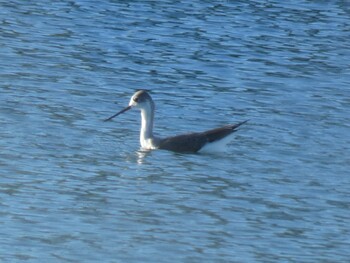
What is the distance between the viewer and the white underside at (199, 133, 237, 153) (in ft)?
56.4

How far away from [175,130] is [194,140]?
3.89 feet

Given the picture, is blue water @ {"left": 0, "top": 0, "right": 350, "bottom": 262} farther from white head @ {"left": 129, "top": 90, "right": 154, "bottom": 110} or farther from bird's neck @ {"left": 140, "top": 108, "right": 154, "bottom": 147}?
white head @ {"left": 129, "top": 90, "right": 154, "bottom": 110}

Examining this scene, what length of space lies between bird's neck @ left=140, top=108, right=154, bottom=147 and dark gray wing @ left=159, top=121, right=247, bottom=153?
28 centimetres

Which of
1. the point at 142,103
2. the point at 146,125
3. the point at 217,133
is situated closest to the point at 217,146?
the point at 217,133

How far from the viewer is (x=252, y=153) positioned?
17.2m

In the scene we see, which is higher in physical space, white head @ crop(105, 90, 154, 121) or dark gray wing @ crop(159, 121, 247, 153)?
white head @ crop(105, 90, 154, 121)

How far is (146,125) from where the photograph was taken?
17.7 m

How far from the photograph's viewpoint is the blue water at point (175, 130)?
13172mm

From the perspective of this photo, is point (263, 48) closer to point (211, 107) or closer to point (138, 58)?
point (138, 58)

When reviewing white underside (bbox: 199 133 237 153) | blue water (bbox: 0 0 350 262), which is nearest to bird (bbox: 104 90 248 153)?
white underside (bbox: 199 133 237 153)

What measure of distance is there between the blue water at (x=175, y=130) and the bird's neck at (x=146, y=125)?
0.17m

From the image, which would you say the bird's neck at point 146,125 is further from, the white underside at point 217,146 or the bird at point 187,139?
the white underside at point 217,146

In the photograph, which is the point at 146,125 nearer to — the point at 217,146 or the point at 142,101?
the point at 142,101

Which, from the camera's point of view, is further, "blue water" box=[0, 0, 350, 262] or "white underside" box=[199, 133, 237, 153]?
"white underside" box=[199, 133, 237, 153]
